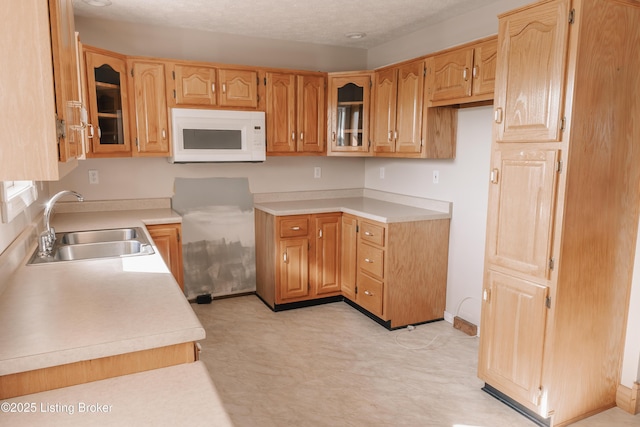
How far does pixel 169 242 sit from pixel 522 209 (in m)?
2.50

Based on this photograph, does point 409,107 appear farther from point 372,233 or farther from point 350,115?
point 372,233

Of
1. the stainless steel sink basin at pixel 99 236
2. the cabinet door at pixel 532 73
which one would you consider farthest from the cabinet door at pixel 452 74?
the stainless steel sink basin at pixel 99 236

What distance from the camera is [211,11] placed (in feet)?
10.7

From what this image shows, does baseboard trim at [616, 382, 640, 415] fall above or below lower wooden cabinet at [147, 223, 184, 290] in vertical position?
below

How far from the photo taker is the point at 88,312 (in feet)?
4.90

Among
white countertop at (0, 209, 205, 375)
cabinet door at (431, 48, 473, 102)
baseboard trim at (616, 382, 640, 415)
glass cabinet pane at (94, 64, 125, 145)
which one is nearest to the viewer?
white countertop at (0, 209, 205, 375)

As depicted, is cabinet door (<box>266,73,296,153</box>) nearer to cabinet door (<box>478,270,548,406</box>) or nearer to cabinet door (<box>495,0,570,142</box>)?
cabinet door (<box>495,0,570,142</box>)

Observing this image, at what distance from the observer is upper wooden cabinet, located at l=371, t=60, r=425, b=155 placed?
338 centimetres

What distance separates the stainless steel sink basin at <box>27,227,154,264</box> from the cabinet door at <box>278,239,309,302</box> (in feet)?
4.12

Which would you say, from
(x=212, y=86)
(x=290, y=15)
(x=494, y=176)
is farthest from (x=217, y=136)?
(x=494, y=176)

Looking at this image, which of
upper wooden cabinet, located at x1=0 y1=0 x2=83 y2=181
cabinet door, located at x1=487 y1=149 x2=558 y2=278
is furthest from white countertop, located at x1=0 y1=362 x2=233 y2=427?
cabinet door, located at x1=487 y1=149 x2=558 y2=278

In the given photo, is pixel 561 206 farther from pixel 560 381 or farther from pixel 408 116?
pixel 408 116

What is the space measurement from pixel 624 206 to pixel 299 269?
2427mm

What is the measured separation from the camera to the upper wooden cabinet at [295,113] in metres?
3.81
